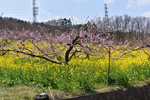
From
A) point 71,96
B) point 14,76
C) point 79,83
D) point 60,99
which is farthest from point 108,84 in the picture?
point 14,76

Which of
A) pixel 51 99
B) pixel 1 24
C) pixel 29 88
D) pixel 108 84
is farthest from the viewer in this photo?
pixel 1 24

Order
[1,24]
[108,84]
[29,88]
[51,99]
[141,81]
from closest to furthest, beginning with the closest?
[51,99], [29,88], [108,84], [141,81], [1,24]

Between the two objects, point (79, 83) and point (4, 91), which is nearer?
point (4, 91)

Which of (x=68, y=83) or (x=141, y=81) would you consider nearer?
(x=68, y=83)

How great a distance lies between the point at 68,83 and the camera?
5.39 m

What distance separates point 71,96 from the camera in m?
4.75

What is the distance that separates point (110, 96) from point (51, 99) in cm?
173

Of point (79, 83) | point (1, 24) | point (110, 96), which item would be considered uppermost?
point (1, 24)

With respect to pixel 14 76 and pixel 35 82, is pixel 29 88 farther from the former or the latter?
pixel 14 76

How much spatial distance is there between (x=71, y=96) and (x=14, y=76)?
2300 millimetres

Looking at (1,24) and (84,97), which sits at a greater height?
(1,24)

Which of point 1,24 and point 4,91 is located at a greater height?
point 1,24

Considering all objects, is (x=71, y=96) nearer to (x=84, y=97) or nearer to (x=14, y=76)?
(x=84, y=97)

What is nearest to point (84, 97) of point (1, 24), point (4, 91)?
point (4, 91)
